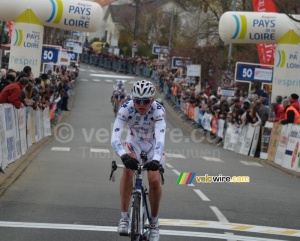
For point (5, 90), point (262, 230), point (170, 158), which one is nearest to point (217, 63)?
point (170, 158)

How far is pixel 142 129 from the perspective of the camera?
28.9ft

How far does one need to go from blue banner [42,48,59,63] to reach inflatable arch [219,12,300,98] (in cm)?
711

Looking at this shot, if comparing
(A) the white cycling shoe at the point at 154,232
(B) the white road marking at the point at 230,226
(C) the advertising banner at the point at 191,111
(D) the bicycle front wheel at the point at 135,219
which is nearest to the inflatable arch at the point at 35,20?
(C) the advertising banner at the point at 191,111

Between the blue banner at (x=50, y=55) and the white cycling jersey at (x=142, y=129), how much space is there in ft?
69.9

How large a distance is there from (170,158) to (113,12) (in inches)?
4300

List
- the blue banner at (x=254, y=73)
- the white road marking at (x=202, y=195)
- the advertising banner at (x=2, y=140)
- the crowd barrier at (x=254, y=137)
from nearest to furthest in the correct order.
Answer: the white road marking at (x=202, y=195) < the advertising banner at (x=2, y=140) < the crowd barrier at (x=254, y=137) < the blue banner at (x=254, y=73)

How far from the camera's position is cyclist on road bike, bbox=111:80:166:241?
8125 mm

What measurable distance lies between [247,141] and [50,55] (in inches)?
339

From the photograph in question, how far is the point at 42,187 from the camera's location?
528 inches

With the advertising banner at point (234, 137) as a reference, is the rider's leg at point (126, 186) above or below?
above

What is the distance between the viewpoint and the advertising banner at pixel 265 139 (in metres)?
25.3

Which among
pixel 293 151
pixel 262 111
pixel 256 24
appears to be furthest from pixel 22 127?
pixel 256 24

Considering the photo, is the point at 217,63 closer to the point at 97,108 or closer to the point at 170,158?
the point at 97,108

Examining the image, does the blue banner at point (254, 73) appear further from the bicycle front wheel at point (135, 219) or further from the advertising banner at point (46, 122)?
the bicycle front wheel at point (135, 219)
